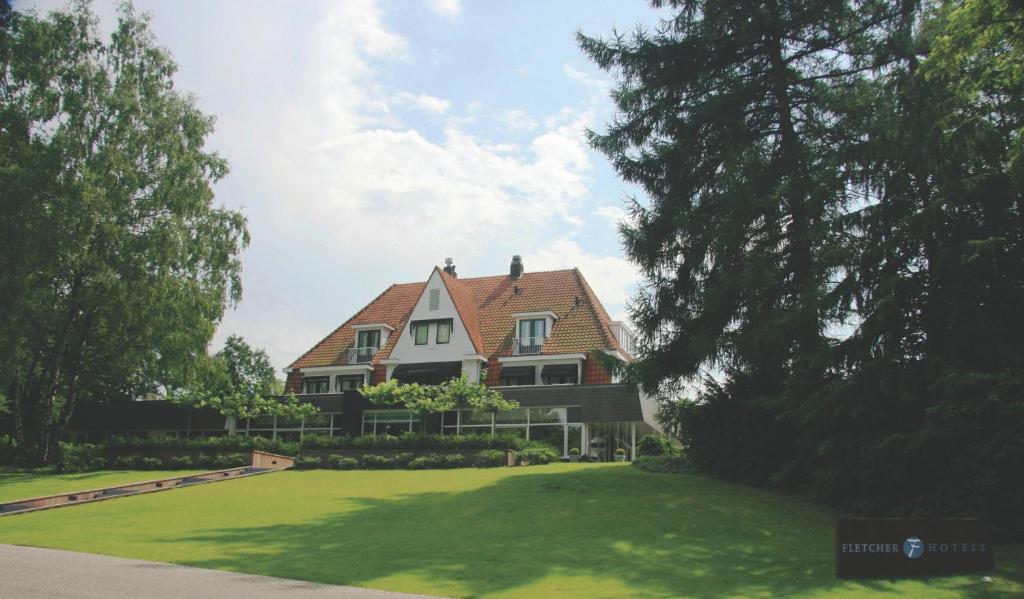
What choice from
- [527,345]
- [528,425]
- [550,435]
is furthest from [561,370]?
[550,435]

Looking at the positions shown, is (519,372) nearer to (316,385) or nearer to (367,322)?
(367,322)

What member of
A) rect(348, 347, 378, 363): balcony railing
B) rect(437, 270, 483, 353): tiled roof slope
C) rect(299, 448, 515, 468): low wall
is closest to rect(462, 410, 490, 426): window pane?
rect(437, 270, 483, 353): tiled roof slope

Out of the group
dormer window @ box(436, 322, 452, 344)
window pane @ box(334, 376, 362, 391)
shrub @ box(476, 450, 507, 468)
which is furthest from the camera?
window pane @ box(334, 376, 362, 391)

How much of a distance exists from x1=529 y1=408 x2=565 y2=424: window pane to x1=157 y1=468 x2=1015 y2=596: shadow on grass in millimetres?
15596

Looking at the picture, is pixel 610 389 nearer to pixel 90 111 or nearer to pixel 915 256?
pixel 915 256

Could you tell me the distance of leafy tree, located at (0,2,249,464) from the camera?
102 feet

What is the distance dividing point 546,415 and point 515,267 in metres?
13.8

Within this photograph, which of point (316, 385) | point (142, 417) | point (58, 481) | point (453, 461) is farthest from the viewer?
point (316, 385)

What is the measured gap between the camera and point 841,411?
15266mm

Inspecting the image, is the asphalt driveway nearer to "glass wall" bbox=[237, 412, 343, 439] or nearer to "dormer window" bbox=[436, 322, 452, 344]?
"glass wall" bbox=[237, 412, 343, 439]

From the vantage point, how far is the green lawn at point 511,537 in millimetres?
11109

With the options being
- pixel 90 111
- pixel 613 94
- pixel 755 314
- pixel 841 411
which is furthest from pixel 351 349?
pixel 841 411

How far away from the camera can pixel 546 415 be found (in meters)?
36.9

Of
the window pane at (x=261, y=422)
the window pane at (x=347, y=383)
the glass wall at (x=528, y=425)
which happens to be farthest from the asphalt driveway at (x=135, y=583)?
the window pane at (x=347, y=383)
